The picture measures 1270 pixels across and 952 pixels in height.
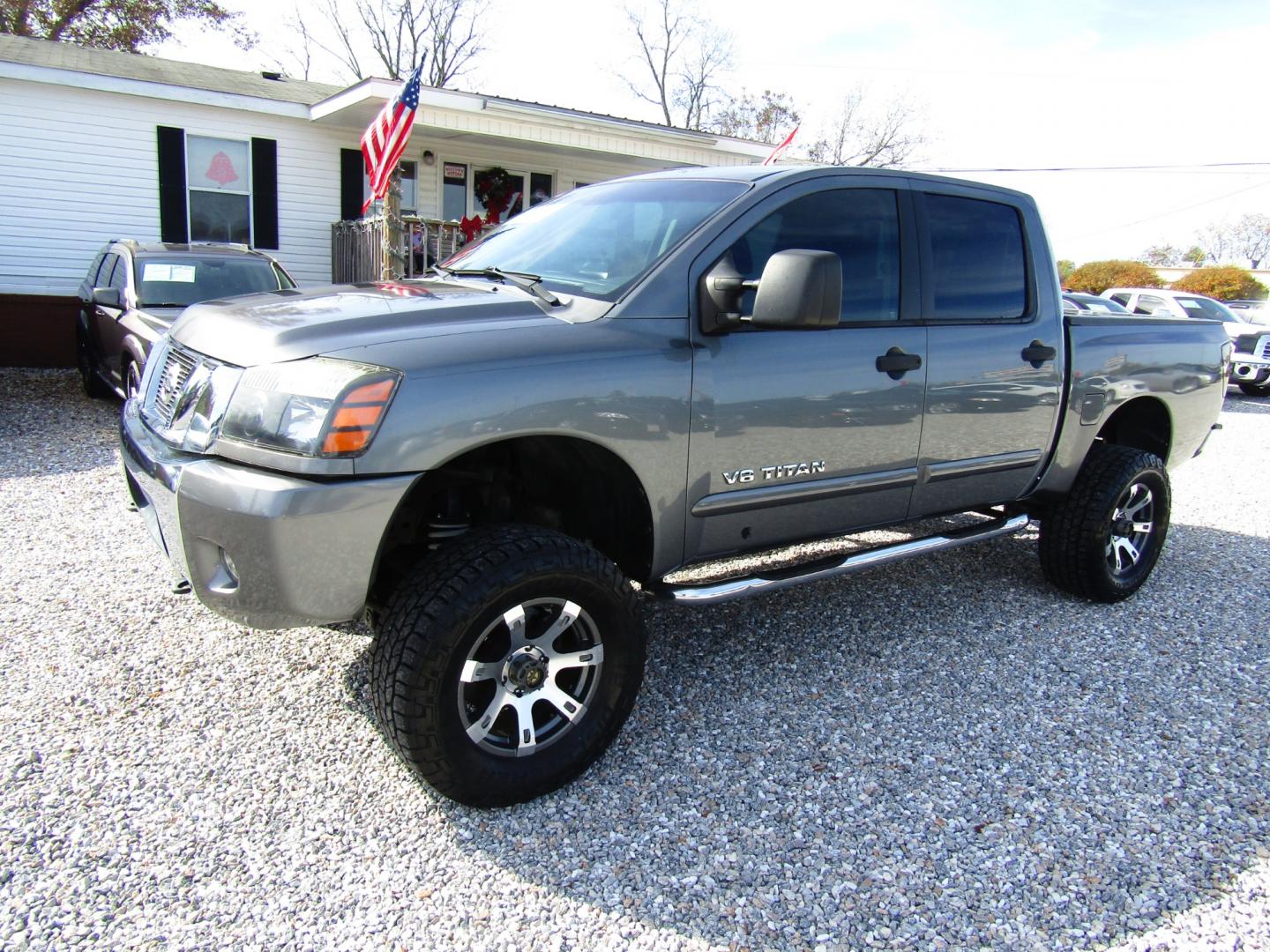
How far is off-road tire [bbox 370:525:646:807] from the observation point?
2.43 metres

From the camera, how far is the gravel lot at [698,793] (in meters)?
2.25

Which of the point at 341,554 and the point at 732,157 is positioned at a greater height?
the point at 732,157

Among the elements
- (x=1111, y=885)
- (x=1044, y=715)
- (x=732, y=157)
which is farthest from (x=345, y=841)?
(x=732, y=157)

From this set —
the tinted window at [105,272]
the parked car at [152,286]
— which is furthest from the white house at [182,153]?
the parked car at [152,286]

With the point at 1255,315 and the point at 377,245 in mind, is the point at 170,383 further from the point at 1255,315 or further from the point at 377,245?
the point at 1255,315

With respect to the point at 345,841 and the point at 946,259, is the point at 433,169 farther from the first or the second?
the point at 345,841

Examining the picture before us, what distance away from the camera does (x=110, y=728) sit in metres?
2.96

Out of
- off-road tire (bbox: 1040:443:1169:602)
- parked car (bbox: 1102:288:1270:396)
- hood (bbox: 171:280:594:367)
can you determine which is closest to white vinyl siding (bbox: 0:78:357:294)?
hood (bbox: 171:280:594:367)

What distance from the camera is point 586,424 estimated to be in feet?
8.71

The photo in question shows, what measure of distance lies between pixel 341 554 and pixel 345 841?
0.84 meters

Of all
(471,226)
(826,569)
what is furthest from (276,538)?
(471,226)

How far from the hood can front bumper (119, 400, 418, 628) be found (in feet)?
1.23

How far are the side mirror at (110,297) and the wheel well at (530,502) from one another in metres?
6.31

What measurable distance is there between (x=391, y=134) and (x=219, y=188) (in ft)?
18.7
